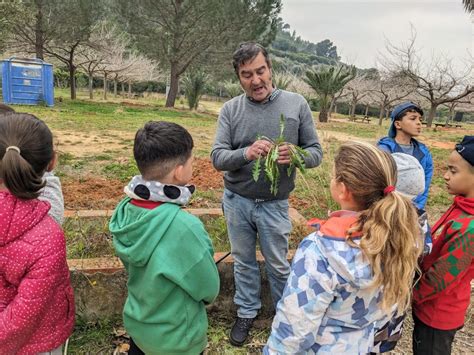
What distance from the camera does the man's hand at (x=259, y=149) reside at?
193cm

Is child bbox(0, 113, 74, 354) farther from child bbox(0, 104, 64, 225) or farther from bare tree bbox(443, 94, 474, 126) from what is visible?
bare tree bbox(443, 94, 474, 126)

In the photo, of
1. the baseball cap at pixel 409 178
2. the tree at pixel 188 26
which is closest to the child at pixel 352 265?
the baseball cap at pixel 409 178

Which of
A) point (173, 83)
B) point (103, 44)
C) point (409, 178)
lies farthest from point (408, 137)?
point (103, 44)

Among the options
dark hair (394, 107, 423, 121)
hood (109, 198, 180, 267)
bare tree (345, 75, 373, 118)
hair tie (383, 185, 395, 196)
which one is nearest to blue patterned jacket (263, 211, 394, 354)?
hair tie (383, 185, 395, 196)

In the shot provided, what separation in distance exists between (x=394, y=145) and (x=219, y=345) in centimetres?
178

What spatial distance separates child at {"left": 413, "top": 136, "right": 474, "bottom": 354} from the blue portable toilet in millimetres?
17033

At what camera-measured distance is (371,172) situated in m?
1.35

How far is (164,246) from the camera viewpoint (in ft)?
4.63

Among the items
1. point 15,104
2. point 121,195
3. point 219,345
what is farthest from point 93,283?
point 15,104

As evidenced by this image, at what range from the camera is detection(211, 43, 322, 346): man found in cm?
215

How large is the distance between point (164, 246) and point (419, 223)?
1.04m

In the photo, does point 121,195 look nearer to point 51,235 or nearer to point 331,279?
point 51,235

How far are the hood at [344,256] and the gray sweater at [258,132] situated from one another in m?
0.82

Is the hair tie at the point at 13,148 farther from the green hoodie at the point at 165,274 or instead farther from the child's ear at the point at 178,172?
the child's ear at the point at 178,172
